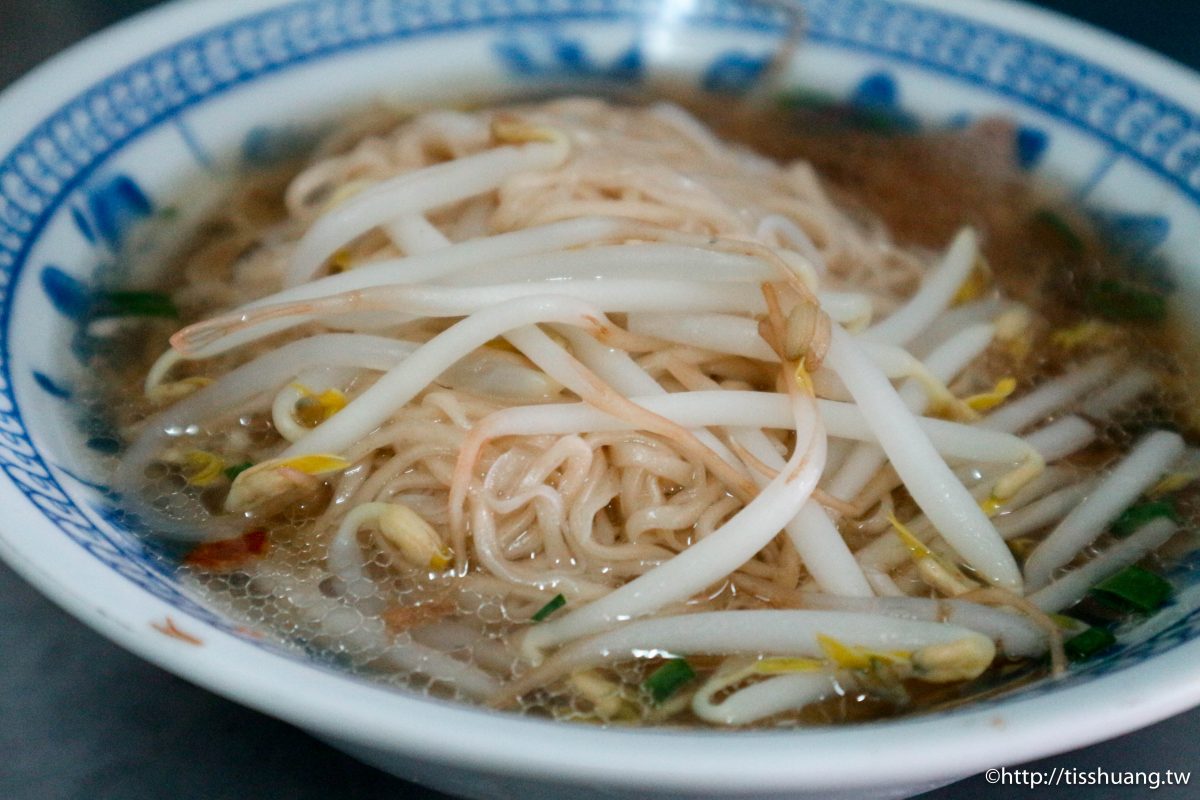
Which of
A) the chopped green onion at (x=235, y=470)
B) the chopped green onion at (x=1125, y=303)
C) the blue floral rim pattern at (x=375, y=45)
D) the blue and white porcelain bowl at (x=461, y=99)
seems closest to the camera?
the blue and white porcelain bowl at (x=461, y=99)

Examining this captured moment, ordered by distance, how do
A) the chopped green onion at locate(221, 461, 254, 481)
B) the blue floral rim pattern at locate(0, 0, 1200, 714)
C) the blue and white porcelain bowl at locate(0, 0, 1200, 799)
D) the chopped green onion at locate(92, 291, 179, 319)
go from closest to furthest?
the blue and white porcelain bowl at locate(0, 0, 1200, 799)
the blue floral rim pattern at locate(0, 0, 1200, 714)
the chopped green onion at locate(221, 461, 254, 481)
the chopped green onion at locate(92, 291, 179, 319)

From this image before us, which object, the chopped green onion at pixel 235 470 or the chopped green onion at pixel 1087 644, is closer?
the chopped green onion at pixel 1087 644

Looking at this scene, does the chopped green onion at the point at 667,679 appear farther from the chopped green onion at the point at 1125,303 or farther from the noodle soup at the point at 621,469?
the chopped green onion at the point at 1125,303

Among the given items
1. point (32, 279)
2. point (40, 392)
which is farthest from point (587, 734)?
point (32, 279)

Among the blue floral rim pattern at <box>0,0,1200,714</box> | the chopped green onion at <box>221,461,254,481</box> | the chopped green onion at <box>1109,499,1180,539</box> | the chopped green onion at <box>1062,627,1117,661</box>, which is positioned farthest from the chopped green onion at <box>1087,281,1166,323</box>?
the chopped green onion at <box>221,461,254,481</box>

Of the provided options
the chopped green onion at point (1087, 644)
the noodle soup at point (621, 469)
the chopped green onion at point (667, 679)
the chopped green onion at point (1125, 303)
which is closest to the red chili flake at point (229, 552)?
the noodle soup at point (621, 469)

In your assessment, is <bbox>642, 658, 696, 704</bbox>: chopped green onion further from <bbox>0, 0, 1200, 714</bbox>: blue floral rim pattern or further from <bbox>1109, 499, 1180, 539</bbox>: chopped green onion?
<bbox>1109, 499, 1180, 539</bbox>: chopped green onion

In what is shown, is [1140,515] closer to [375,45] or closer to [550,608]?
[550,608]
